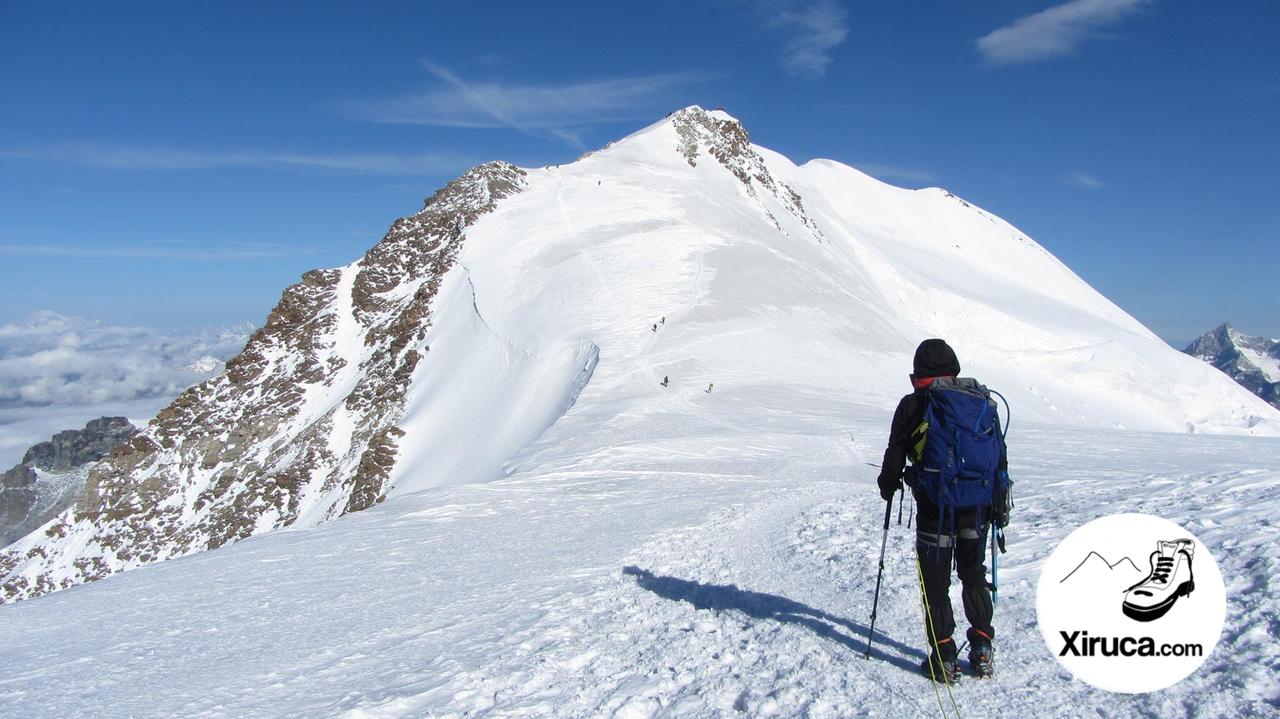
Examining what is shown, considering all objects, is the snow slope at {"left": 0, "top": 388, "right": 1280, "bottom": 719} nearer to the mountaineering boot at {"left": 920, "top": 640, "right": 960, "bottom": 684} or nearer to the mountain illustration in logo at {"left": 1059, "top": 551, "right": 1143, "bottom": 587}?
the mountaineering boot at {"left": 920, "top": 640, "right": 960, "bottom": 684}

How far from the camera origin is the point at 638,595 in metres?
6.93

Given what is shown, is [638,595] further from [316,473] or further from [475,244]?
[475,244]

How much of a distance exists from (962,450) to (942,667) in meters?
1.49

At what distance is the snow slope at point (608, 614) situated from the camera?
4789 mm

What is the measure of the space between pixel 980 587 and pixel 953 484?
29.7 inches

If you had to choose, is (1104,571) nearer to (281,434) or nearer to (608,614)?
(608,614)

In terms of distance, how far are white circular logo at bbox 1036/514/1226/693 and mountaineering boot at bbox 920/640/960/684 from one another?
0.71m

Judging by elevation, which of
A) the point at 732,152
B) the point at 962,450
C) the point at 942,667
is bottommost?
the point at 942,667

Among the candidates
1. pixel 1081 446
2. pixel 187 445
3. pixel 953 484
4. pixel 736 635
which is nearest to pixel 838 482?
pixel 1081 446

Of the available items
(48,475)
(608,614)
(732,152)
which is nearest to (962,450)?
(608,614)

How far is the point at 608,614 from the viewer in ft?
21.2

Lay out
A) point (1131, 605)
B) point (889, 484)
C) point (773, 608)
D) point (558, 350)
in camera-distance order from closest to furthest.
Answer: point (1131, 605) < point (889, 484) < point (773, 608) < point (558, 350)

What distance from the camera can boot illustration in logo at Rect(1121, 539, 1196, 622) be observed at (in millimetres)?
4465

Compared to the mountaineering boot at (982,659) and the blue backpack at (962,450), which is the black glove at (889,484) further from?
the mountaineering boot at (982,659)
